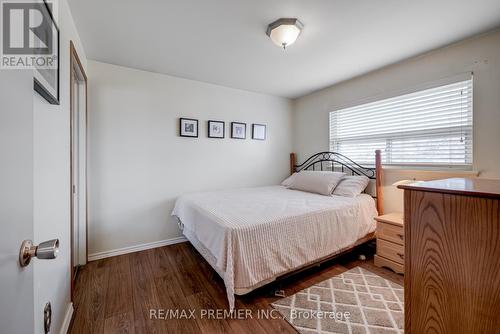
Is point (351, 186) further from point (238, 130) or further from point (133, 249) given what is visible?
point (133, 249)

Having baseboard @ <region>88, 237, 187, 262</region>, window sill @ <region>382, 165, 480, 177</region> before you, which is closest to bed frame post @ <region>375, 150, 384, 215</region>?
window sill @ <region>382, 165, 480, 177</region>

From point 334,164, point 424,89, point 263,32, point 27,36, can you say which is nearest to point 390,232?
point 334,164

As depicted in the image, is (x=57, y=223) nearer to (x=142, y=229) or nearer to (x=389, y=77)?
(x=142, y=229)

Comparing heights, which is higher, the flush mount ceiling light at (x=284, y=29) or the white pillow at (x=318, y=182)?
the flush mount ceiling light at (x=284, y=29)

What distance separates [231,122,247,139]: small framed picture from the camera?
3.55 meters

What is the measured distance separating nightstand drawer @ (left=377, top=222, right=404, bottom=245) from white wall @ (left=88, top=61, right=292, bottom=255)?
2.12 metres

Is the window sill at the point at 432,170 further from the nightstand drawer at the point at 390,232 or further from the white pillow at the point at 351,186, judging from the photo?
the nightstand drawer at the point at 390,232

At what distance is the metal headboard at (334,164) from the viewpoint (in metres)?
3.11

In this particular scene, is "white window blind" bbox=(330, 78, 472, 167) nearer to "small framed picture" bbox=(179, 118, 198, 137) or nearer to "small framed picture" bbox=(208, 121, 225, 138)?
"small framed picture" bbox=(208, 121, 225, 138)

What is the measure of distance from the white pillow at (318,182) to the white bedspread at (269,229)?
0.24 m

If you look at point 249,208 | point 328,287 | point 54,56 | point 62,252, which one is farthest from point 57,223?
point 328,287

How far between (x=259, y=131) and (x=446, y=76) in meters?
2.54

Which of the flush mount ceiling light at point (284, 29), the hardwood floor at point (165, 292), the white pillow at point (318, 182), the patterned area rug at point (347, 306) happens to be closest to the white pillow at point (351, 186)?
the white pillow at point (318, 182)

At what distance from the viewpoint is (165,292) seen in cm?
194
